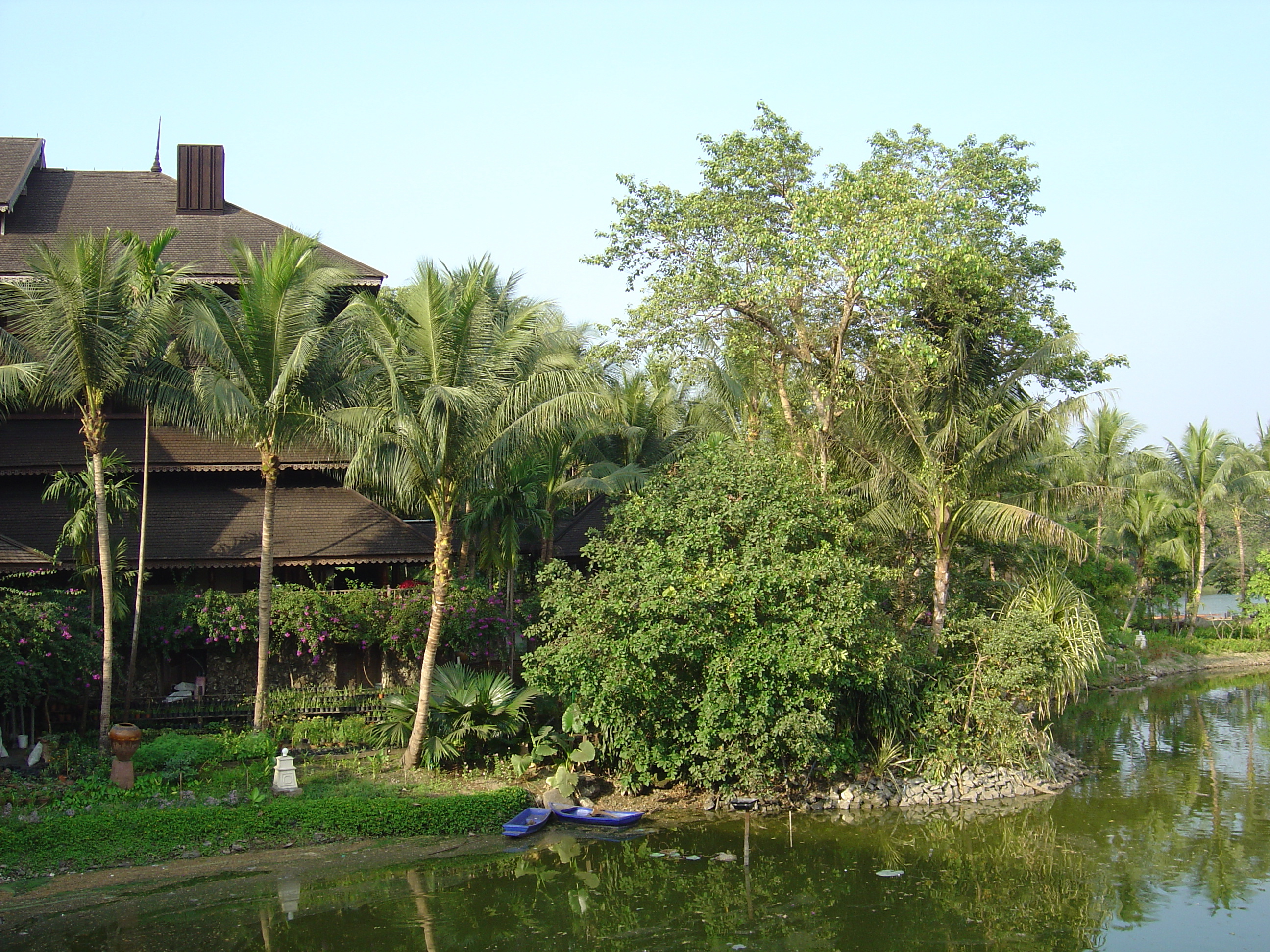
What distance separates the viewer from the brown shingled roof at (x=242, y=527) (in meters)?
19.2

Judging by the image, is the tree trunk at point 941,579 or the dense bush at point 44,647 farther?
the tree trunk at point 941,579

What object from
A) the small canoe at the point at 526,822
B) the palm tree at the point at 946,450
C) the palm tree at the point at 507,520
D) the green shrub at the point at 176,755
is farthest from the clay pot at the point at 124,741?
the palm tree at the point at 946,450

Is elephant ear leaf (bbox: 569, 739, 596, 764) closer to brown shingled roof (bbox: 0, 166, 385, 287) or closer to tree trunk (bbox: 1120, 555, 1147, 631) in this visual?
brown shingled roof (bbox: 0, 166, 385, 287)

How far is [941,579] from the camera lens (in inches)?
744

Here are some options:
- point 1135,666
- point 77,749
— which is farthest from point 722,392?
point 1135,666

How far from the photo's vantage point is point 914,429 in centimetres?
1870

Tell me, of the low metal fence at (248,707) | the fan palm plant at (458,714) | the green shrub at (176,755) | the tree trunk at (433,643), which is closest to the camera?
the green shrub at (176,755)

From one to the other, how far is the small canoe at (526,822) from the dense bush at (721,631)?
1617mm

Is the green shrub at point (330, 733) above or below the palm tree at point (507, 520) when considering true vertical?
below

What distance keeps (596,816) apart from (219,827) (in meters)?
5.19

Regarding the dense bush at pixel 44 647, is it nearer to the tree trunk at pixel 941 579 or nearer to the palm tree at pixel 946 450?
the palm tree at pixel 946 450

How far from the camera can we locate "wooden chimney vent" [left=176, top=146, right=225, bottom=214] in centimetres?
2431

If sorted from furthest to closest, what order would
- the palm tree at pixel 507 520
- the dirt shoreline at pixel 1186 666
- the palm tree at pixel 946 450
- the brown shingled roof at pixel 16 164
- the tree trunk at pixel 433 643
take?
the dirt shoreline at pixel 1186 666, the brown shingled roof at pixel 16 164, the palm tree at pixel 507 520, the palm tree at pixel 946 450, the tree trunk at pixel 433 643

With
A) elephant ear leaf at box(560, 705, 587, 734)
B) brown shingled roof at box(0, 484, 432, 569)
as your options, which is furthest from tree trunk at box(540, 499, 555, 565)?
elephant ear leaf at box(560, 705, 587, 734)
